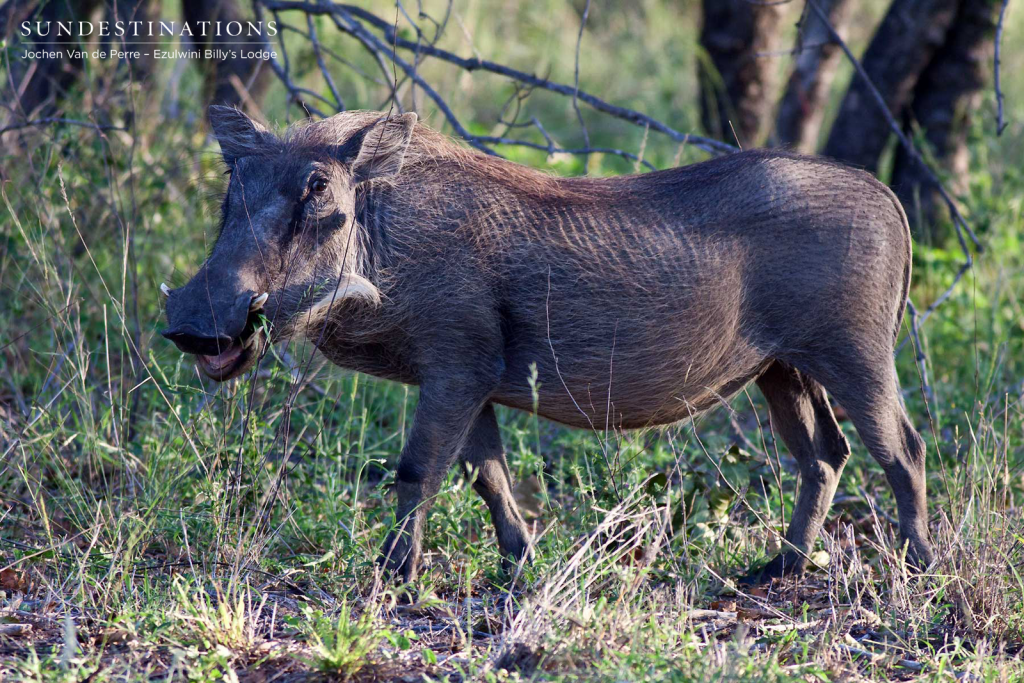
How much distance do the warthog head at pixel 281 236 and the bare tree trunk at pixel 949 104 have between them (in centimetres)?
416

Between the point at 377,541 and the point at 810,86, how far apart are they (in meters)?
5.38

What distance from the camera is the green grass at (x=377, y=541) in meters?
2.61

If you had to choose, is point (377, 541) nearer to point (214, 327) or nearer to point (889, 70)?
point (214, 327)

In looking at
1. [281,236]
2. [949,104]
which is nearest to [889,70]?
[949,104]

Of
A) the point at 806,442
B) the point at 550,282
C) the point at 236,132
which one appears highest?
the point at 236,132

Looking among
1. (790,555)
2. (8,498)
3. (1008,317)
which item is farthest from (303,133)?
(1008,317)

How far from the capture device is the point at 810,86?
25.0 feet

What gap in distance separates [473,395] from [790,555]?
50.5 inches

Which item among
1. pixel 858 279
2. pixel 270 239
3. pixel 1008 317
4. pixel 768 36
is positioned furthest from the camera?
pixel 768 36

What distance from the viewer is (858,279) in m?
→ 3.40

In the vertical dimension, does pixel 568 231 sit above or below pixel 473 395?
above

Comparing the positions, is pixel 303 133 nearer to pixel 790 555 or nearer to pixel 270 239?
pixel 270 239

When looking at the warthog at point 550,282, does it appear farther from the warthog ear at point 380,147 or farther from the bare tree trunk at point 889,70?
the bare tree trunk at point 889,70

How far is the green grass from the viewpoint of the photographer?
261cm
